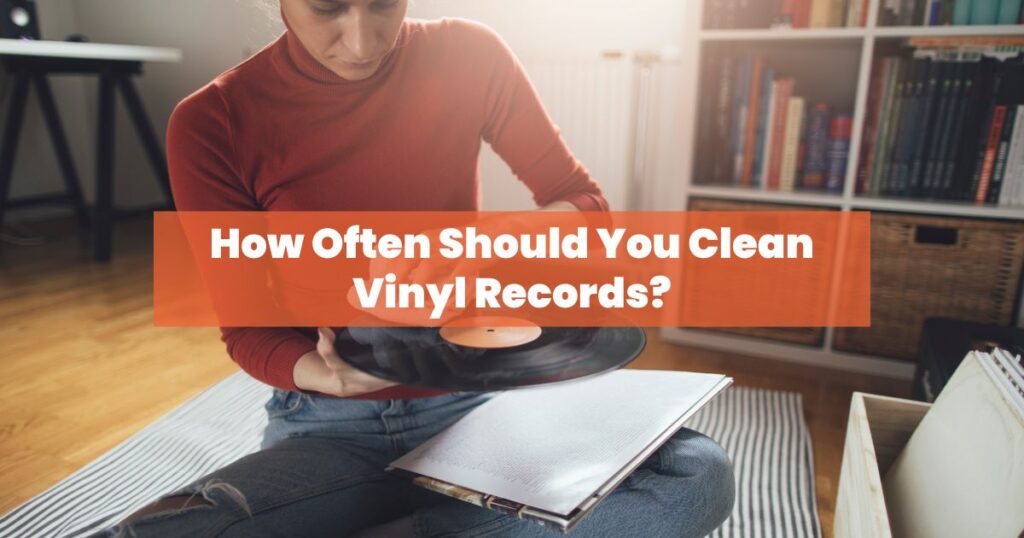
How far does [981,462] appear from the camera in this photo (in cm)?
56

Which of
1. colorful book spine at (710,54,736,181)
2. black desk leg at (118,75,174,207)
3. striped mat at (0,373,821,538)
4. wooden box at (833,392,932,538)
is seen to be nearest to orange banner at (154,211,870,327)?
wooden box at (833,392,932,538)

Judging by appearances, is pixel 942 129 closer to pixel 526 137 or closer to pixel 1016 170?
pixel 1016 170

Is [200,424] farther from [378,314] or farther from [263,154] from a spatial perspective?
[378,314]

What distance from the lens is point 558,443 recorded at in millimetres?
630

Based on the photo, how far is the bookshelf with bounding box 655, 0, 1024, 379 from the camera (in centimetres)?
138

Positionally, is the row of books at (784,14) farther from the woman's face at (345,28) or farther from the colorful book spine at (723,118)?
the woman's face at (345,28)

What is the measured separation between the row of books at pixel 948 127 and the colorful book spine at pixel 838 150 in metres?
0.05

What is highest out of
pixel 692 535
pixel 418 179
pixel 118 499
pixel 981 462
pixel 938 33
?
pixel 938 33

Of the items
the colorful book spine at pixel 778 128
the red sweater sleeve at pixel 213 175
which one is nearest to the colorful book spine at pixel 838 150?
the colorful book spine at pixel 778 128

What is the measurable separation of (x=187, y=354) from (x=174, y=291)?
1.66 ft

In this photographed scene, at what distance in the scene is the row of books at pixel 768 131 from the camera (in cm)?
155

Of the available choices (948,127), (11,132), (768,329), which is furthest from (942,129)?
(11,132)

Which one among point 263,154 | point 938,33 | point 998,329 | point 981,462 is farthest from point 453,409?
point 938,33

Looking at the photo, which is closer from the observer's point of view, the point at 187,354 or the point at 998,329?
the point at 998,329
